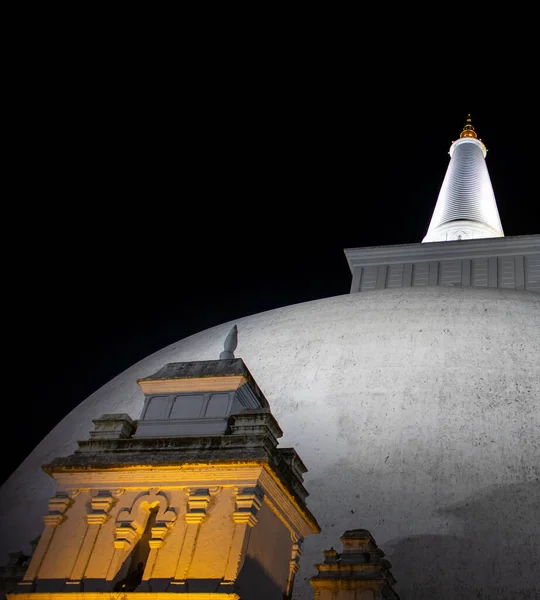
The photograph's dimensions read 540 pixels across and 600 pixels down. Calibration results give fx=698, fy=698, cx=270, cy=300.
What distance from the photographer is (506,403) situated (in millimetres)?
9164

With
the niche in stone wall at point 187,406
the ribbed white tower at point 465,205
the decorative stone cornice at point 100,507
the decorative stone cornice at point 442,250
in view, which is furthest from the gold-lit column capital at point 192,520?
the ribbed white tower at point 465,205

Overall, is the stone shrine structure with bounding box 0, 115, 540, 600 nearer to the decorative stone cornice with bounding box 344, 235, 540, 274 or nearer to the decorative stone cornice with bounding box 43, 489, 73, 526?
the decorative stone cornice with bounding box 43, 489, 73, 526

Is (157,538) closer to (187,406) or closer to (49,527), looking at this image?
(49,527)

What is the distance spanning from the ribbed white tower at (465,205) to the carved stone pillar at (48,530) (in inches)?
681

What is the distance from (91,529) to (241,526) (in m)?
1.43

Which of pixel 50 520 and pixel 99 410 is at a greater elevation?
pixel 99 410

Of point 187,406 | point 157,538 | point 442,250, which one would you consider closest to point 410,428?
point 187,406

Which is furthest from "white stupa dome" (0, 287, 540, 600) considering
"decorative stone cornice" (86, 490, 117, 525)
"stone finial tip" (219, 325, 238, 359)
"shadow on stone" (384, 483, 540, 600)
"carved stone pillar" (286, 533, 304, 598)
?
"decorative stone cornice" (86, 490, 117, 525)

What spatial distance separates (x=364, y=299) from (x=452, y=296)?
5.43 ft

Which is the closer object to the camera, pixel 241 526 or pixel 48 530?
pixel 241 526

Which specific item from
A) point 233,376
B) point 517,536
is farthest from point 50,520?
point 517,536

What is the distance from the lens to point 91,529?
6.19m

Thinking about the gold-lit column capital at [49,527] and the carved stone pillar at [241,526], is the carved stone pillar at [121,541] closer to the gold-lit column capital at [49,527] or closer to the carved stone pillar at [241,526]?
the gold-lit column capital at [49,527]

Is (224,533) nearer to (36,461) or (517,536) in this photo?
(517,536)
